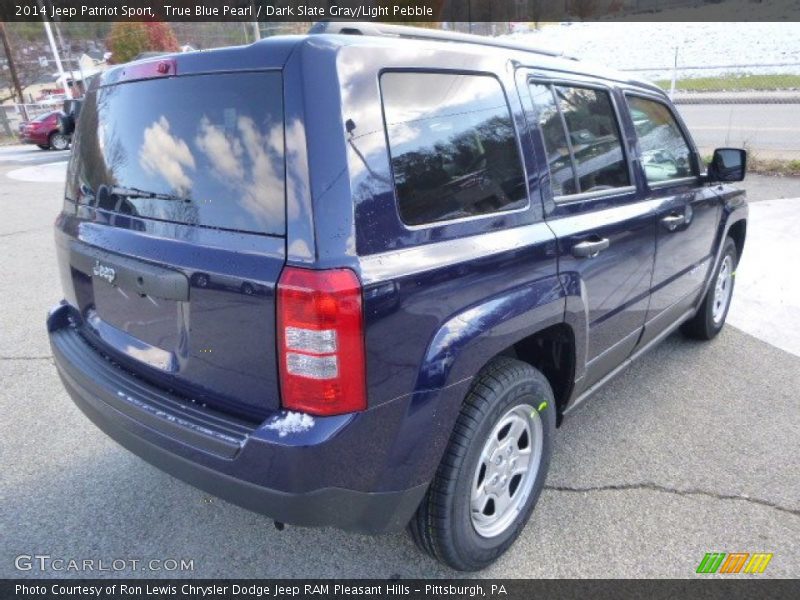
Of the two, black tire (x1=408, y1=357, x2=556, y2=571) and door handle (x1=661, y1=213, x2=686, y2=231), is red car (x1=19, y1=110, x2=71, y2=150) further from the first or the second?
black tire (x1=408, y1=357, x2=556, y2=571)

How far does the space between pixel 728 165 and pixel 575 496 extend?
2.31m

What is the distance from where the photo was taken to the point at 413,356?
1754 mm

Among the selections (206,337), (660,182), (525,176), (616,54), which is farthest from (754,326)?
(616,54)

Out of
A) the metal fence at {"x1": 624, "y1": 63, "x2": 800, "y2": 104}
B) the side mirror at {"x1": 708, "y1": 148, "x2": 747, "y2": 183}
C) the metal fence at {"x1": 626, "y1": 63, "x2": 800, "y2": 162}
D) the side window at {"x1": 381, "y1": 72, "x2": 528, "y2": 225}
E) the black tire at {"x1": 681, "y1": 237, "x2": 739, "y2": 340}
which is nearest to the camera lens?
the side window at {"x1": 381, "y1": 72, "x2": 528, "y2": 225}

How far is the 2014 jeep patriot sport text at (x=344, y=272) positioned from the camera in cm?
163

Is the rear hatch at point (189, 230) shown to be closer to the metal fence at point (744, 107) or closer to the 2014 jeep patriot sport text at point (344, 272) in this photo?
the 2014 jeep patriot sport text at point (344, 272)

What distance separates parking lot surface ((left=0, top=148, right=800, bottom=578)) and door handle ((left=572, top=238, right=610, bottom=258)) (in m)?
1.15

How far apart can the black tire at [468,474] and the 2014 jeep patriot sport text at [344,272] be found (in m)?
0.01

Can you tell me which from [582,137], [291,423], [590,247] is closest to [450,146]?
[590,247]

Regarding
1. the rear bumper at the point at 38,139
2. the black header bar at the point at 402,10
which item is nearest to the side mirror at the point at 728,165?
the black header bar at the point at 402,10

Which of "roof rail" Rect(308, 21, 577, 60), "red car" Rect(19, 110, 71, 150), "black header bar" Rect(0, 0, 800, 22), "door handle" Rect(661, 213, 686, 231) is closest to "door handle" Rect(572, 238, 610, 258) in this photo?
"door handle" Rect(661, 213, 686, 231)

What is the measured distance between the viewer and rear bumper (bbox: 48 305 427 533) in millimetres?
1659

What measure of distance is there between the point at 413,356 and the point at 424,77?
36.6 inches

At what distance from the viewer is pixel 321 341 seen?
5.26 feet
